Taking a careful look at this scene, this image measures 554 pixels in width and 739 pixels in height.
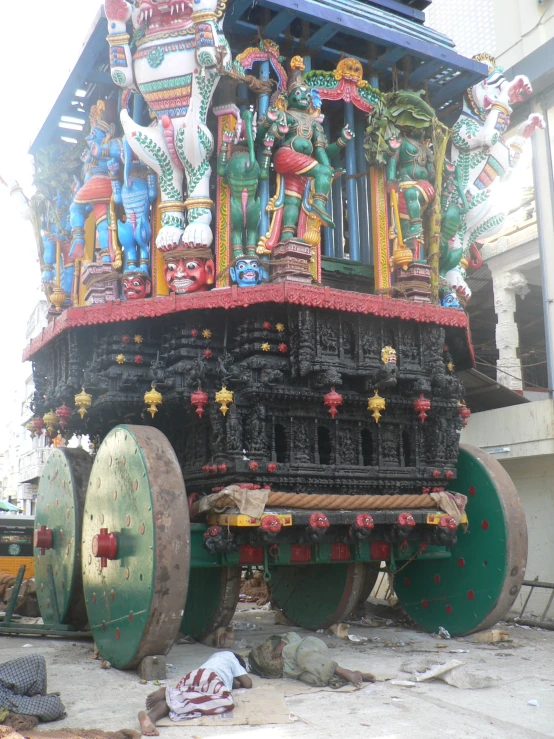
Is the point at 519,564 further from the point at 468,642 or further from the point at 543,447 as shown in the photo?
the point at 543,447

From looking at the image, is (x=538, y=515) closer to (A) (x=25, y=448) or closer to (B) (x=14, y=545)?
(B) (x=14, y=545)

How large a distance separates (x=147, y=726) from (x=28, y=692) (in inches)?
42.6

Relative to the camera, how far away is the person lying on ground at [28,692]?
18.3ft

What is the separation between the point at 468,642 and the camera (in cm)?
912

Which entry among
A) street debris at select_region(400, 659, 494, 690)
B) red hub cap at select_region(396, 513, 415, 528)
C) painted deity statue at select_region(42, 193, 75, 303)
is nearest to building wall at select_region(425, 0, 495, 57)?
painted deity statue at select_region(42, 193, 75, 303)

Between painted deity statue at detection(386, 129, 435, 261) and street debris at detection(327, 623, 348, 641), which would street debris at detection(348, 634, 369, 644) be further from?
painted deity statue at detection(386, 129, 435, 261)

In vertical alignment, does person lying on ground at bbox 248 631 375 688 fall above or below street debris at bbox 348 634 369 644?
above

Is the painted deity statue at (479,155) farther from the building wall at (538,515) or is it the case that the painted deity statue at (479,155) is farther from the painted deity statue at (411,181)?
the building wall at (538,515)

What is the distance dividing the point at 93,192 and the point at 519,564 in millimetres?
6951

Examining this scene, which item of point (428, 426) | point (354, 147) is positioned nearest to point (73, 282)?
point (354, 147)

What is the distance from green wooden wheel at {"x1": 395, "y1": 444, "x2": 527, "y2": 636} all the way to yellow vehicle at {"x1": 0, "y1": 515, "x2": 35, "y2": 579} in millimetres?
8885

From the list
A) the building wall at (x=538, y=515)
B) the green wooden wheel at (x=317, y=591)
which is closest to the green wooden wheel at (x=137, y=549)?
the green wooden wheel at (x=317, y=591)

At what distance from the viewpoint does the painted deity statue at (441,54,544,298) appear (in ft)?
33.6

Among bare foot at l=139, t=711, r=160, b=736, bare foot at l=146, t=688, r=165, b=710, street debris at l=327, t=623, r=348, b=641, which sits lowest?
street debris at l=327, t=623, r=348, b=641
